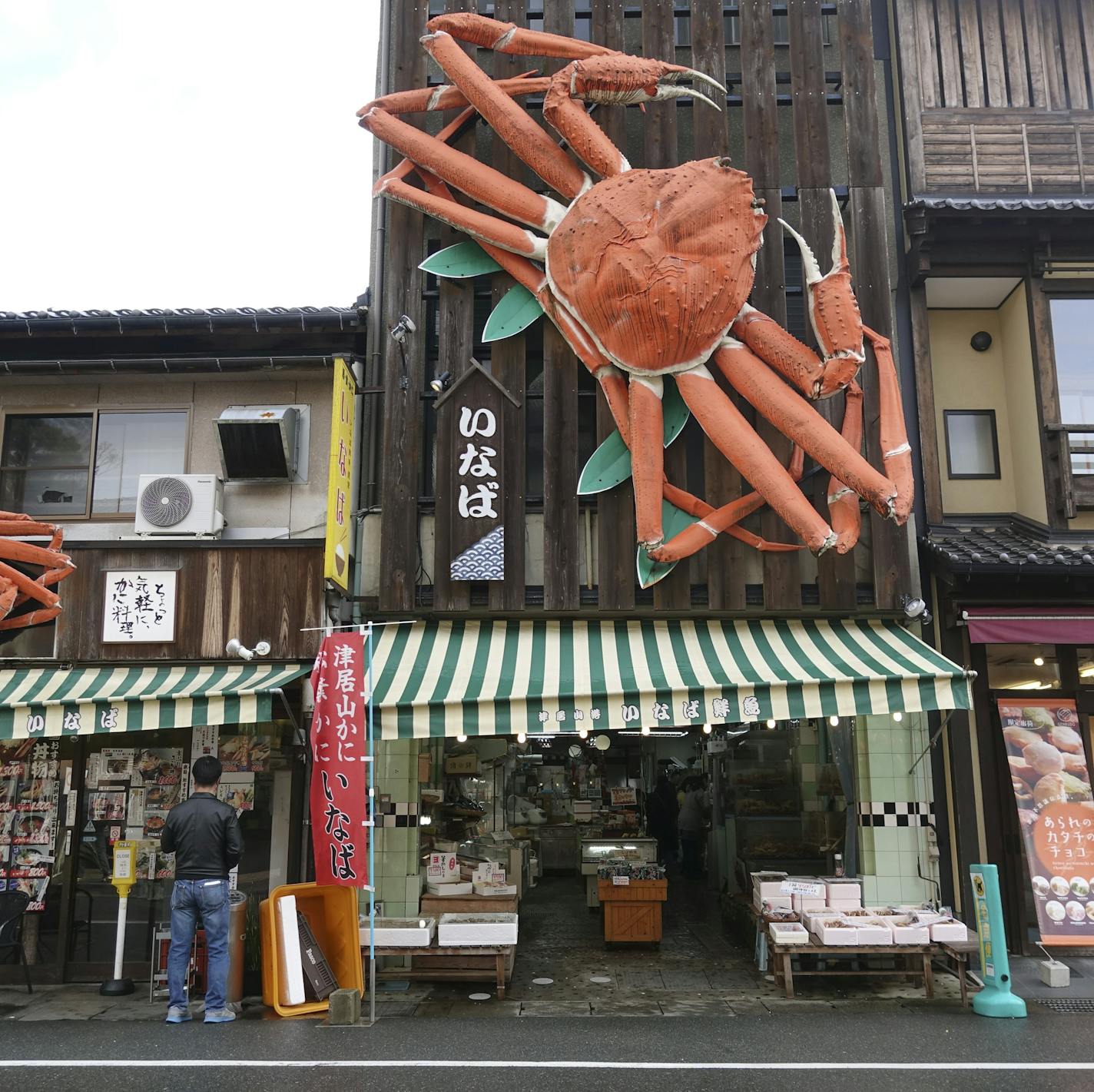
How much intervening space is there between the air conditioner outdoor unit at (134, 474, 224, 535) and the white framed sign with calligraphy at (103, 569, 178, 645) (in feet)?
1.64

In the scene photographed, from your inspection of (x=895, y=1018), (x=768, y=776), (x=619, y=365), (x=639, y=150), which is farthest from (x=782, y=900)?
(x=639, y=150)

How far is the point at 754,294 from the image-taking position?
10.8 m

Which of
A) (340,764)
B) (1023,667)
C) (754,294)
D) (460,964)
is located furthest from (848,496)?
(460,964)

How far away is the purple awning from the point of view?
10.0 meters

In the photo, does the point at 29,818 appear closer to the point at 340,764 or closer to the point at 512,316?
the point at 340,764

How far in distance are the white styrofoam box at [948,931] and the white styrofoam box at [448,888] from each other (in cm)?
451

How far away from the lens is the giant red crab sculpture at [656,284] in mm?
9664

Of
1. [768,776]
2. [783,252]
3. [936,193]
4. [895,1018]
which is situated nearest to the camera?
[895,1018]

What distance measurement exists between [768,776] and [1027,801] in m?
3.75

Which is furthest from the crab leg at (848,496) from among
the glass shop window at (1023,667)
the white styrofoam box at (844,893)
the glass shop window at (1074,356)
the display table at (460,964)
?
the display table at (460,964)

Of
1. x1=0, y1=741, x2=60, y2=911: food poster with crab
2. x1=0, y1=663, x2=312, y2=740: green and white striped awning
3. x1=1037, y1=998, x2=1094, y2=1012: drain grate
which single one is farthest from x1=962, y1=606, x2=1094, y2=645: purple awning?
x1=0, y1=741, x2=60, y2=911: food poster with crab

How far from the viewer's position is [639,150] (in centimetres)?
1132

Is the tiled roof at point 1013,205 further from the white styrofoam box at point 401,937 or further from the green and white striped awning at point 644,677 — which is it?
the white styrofoam box at point 401,937

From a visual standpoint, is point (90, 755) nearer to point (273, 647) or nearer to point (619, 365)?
point (273, 647)
